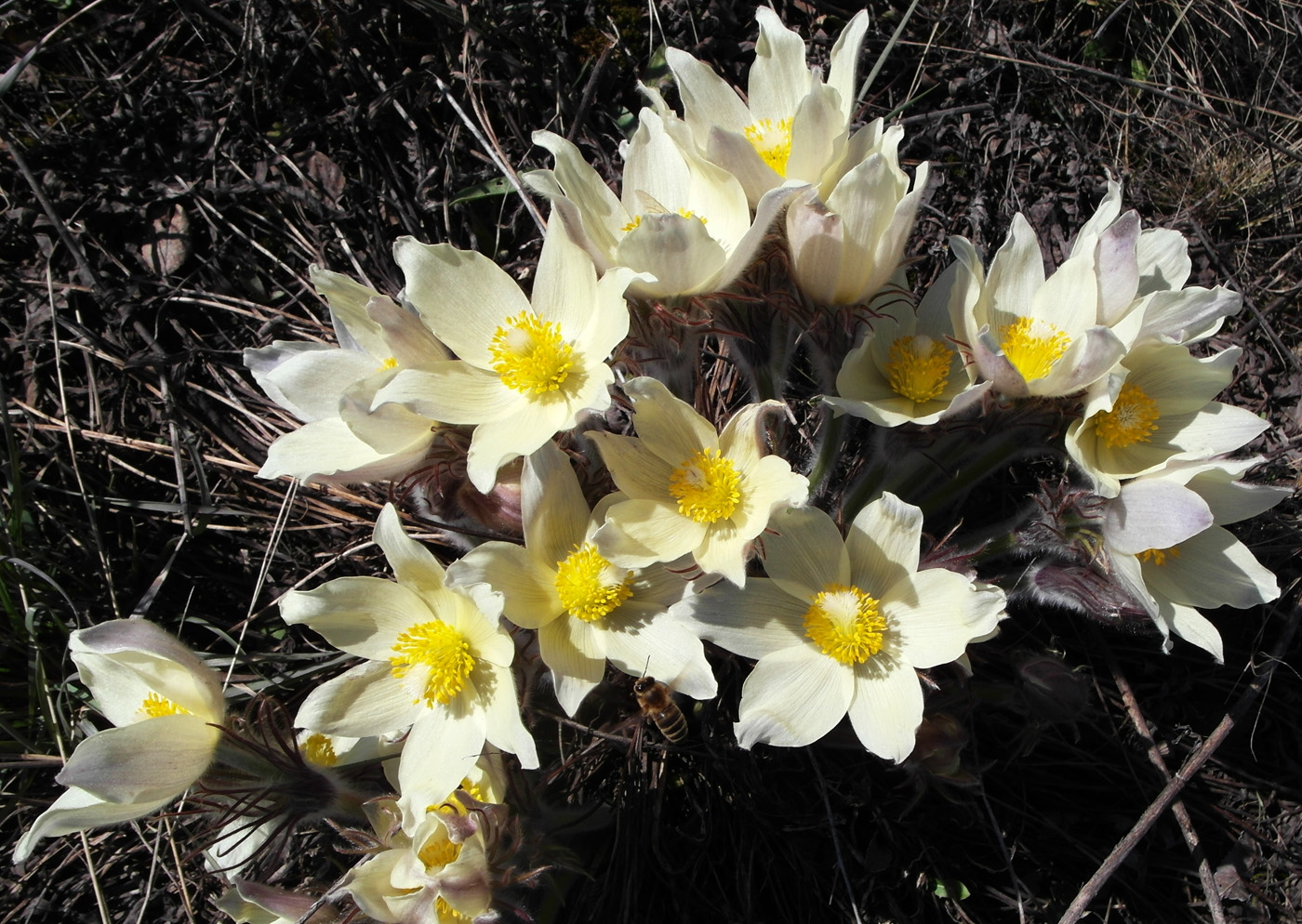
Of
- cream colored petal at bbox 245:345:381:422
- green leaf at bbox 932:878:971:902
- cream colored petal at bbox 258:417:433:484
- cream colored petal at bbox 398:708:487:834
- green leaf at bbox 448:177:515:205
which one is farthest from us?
green leaf at bbox 448:177:515:205

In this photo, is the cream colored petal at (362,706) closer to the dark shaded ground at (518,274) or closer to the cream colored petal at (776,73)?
the dark shaded ground at (518,274)

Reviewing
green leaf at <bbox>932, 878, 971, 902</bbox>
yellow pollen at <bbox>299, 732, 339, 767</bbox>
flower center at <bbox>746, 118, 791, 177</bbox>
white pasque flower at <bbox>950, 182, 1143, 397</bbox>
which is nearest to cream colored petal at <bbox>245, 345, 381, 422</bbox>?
yellow pollen at <bbox>299, 732, 339, 767</bbox>

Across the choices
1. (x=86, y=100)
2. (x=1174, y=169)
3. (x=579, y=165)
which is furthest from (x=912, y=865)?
(x=86, y=100)

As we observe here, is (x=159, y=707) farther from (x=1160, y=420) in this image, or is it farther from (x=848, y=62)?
(x=1160, y=420)

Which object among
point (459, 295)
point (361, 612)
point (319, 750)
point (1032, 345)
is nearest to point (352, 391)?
point (459, 295)

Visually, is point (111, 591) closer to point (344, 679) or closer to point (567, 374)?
point (344, 679)

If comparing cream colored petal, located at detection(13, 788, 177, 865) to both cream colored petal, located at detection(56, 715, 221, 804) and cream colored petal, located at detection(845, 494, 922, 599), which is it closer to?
cream colored petal, located at detection(56, 715, 221, 804)
